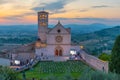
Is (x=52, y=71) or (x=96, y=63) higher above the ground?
(x=96, y=63)

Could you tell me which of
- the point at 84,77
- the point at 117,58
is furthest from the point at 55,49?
the point at 84,77

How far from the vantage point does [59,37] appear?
47688 mm

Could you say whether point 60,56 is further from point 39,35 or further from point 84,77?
point 84,77

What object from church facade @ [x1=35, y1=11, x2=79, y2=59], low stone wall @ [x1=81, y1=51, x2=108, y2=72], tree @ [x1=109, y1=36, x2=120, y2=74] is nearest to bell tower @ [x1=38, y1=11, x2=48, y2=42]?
church facade @ [x1=35, y1=11, x2=79, y2=59]

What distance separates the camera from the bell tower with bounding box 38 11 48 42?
165ft

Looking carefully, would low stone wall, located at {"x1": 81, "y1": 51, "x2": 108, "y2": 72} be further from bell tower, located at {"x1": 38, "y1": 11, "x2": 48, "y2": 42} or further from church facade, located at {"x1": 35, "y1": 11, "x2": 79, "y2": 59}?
bell tower, located at {"x1": 38, "y1": 11, "x2": 48, "y2": 42}

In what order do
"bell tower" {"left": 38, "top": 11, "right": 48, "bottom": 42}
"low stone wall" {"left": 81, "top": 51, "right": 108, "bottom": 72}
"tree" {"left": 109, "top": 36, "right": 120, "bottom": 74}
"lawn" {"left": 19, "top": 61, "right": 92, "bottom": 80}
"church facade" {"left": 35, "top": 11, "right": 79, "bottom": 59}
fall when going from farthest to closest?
"bell tower" {"left": 38, "top": 11, "right": 48, "bottom": 42}
"church facade" {"left": 35, "top": 11, "right": 79, "bottom": 59}
"low stone wall" {"left": 81, "top": 51, "right": 108, "bottom": 72}
"lawn" {"left": 19, "top": 61, "right": 92, "bottom": 80}
"tree" {"left": 109, "top": 36, "right": 120, "bottom": 74}

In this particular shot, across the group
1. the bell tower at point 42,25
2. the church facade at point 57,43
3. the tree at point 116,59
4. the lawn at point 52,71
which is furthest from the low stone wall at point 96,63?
the bell tower at point 42,25

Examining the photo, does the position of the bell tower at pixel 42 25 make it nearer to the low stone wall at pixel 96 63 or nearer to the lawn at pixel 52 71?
the low stone wall at pixel 96 63

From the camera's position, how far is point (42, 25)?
50.8 metres

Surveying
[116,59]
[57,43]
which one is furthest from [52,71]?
[57,43]

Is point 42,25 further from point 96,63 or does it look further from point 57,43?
point 96,63

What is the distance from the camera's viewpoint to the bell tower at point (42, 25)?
5022cm

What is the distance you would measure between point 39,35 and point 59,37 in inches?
165
